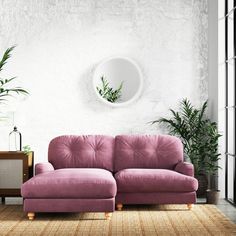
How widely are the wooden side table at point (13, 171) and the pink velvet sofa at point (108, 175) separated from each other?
1.12 feet

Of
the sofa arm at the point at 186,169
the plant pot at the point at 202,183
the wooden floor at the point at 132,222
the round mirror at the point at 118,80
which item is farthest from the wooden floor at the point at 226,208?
the round mirror at the point at 118,80

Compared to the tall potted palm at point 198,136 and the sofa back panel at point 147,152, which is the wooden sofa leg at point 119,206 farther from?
the tall potted palm at point 198,136

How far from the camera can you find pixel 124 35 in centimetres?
731

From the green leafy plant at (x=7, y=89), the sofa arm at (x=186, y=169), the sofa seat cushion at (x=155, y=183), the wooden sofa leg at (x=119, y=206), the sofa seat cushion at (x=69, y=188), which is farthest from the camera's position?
the green leafy plant at (x=7, y=89)

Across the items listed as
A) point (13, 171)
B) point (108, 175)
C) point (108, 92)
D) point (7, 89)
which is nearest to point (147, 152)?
point (108, 175)

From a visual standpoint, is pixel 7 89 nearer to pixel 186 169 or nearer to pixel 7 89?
pixel 7 89

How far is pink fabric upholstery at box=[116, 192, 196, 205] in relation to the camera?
6043mm

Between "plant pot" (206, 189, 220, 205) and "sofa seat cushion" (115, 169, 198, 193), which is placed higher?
"sofa seat cushion" (115, 169, 198, 193)

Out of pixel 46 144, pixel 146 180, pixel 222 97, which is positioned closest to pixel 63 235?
pixel 146 180

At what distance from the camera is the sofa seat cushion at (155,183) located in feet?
19.7

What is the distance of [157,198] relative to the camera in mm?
6055

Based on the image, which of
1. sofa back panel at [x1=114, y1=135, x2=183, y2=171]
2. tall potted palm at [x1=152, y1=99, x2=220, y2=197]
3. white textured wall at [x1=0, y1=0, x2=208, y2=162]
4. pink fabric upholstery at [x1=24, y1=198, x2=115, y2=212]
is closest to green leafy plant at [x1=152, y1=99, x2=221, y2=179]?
tall potted palm at [x1=152, y1=99, x2=220, y2=197]

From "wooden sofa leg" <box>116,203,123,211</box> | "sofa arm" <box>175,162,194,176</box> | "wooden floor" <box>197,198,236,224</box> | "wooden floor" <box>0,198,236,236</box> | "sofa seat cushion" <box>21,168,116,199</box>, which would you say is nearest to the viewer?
"wooden floor" <box>0,198,236,236</box>

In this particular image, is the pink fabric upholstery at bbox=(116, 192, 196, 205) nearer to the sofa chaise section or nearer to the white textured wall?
the sofa chaise section
